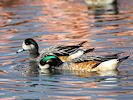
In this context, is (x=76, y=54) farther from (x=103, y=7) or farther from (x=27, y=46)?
(x=103, y=7)

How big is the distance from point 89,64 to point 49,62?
48.6 inches

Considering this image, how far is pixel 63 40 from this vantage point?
16.0m

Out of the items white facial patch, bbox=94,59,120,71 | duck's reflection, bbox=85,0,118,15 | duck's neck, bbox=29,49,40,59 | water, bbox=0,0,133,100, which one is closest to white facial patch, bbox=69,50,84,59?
water, bbox=0,0,133,100

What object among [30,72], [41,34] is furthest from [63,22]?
[30,72]

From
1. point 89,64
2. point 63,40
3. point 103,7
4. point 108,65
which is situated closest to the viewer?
point 108,65

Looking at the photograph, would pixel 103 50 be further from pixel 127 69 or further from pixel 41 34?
pixel 41 34

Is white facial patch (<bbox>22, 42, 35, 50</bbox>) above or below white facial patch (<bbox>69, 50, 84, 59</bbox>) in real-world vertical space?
above

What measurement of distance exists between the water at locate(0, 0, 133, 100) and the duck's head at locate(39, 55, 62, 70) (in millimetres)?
258

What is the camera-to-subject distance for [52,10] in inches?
906

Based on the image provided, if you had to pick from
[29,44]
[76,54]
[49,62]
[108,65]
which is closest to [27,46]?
[29,44]

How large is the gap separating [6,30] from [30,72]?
636 centimetres

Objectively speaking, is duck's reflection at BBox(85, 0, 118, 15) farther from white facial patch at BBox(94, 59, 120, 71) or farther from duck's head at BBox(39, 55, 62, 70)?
white facial patch at BBox(94, 59, 120, 71)

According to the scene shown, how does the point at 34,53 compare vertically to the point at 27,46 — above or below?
below

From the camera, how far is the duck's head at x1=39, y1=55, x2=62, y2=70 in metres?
12.6
